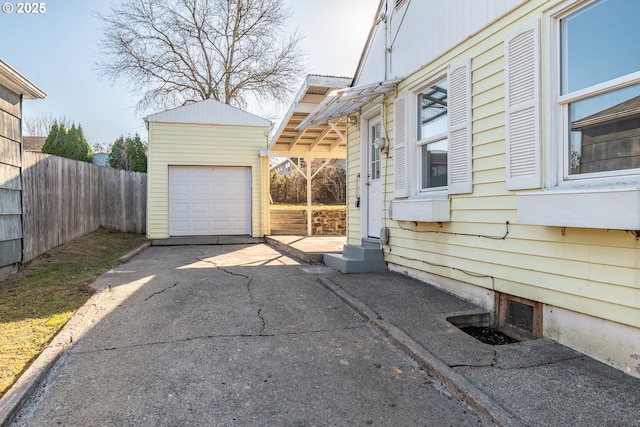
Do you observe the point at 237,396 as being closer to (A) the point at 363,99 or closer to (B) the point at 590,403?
(B) the point at 590,403

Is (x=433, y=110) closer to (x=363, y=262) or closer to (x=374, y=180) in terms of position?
(x=374, y=180)

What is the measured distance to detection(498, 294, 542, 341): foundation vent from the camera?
3.31m

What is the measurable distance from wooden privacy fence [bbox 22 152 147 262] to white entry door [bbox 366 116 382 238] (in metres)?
5.54

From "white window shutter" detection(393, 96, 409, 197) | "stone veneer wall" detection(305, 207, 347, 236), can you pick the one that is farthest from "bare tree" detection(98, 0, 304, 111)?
"white window shutter" detection(393, 96, 409, 197)

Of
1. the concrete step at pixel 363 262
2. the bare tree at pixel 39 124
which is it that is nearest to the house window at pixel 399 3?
the concrete step at pixel 363 262

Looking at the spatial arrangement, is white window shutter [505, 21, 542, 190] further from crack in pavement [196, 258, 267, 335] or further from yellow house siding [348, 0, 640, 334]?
crack in pavement [196, 258, 267, 335]

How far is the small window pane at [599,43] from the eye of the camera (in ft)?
8.48

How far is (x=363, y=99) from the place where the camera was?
20.7ft

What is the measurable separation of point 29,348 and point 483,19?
17.0 feet

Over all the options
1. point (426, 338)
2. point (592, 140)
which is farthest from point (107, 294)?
point (592, 140)

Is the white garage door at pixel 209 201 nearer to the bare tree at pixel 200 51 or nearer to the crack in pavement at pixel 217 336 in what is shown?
the crack in pavement at pixel 217 336

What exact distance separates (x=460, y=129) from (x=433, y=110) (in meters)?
0.83

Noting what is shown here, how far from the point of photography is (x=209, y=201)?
11703 mm
